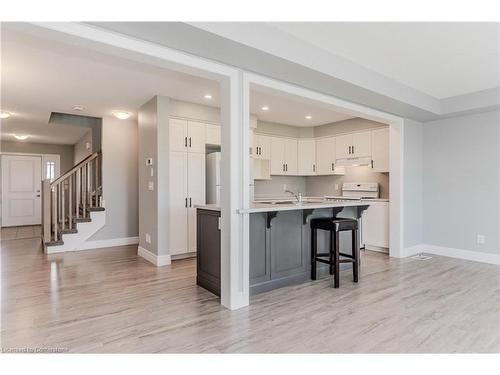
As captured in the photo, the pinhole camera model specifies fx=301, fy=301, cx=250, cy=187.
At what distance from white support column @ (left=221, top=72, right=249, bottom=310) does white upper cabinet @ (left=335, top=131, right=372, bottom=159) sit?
3.68 metres

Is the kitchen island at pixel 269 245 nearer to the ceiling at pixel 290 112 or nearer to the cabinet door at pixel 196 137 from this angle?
the ceiling at pixel 290 112

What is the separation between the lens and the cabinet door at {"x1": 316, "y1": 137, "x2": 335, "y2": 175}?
21.4 feet

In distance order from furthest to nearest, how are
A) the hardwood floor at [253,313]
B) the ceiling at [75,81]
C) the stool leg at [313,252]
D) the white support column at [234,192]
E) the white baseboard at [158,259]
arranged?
the white baseboard at [158,259] → the stool leg at [313,252] → the ceiling at [75,81] → the white support column at [234,192] → the hardwood floor at [253,313]

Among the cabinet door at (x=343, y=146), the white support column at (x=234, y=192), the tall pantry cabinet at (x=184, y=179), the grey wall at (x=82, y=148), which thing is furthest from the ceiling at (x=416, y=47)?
the grey wall at (x=82, y=148)

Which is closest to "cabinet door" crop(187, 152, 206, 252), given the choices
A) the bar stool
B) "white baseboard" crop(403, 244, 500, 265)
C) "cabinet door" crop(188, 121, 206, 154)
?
"cabinet door" crop(188, 121, 206, 154)

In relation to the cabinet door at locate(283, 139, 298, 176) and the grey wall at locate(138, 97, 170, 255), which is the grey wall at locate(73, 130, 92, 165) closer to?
the grey wall at locate(138, 97, 170, 255)

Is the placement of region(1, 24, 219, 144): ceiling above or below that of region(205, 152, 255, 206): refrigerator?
above

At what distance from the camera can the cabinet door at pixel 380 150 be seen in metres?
5.54

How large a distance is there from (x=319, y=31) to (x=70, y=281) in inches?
157

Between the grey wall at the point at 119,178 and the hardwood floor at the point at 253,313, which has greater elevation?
the grey wall at the point at 119,178

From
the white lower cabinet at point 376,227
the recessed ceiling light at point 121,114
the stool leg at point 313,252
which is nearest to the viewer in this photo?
the stool leg at point 313,252

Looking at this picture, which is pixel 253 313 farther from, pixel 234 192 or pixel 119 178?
pixel 119 178

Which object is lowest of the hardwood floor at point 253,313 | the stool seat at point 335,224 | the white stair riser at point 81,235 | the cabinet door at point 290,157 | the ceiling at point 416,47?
the hardwood floor at point 253,313
